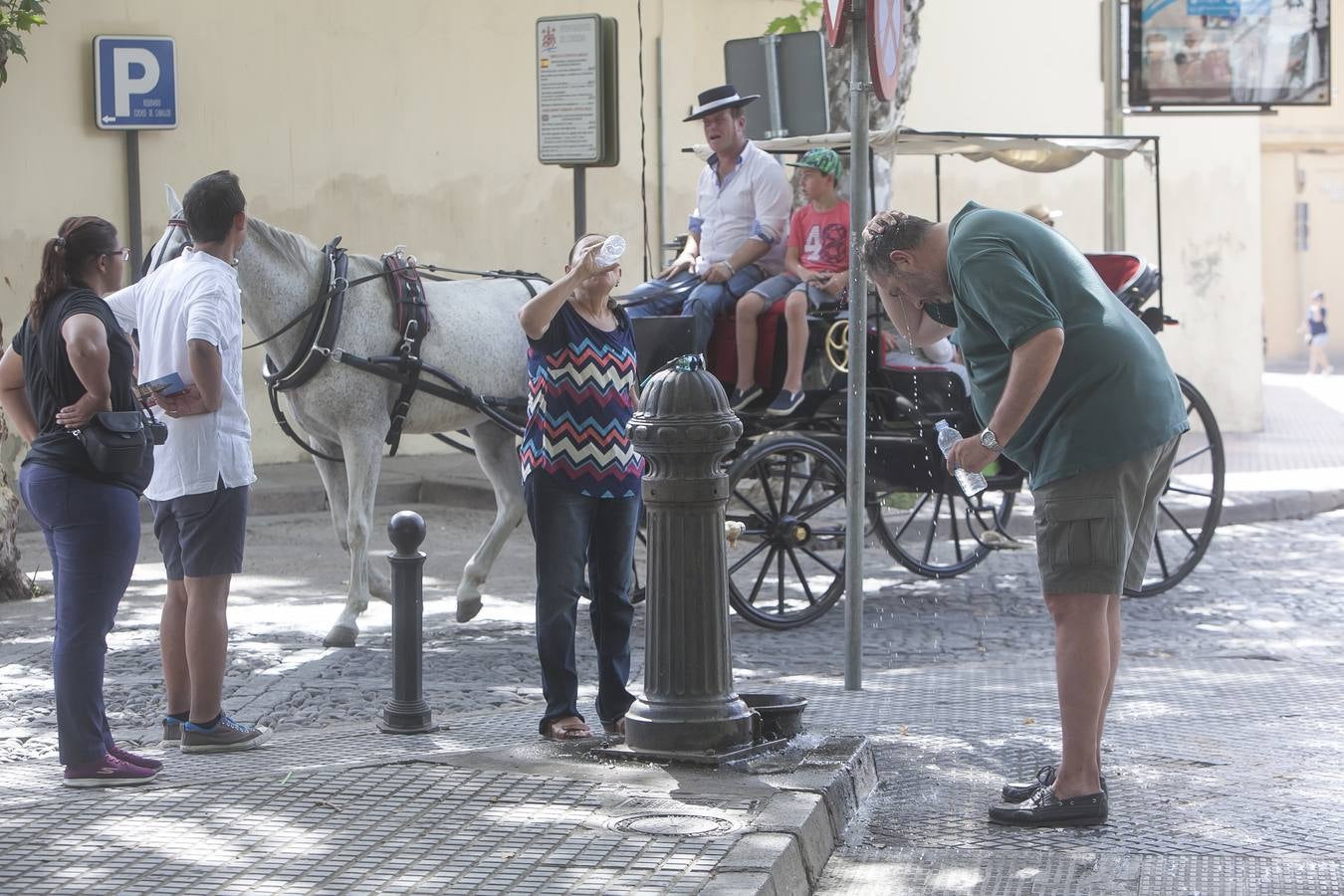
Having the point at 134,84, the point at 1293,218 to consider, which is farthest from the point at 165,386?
the point at 1293,218

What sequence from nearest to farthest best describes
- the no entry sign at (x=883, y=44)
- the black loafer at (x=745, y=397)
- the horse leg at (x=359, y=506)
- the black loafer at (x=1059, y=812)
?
the black loafer at (x=1059, y=812)
the no entry sign at (x=883, y=44)
the horse leg at (x=359, y=506)
the black loafer at (x=745, y=397)

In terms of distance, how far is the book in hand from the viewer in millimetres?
5648

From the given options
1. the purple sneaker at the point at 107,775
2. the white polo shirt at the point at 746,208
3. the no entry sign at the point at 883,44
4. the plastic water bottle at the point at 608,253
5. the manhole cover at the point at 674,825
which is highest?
the no entry sign at the point at 883,44

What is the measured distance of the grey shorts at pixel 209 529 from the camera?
18.7ft

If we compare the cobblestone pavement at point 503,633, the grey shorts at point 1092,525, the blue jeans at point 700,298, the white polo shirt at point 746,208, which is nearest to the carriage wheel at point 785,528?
the cobblestone pavement at point 503,633

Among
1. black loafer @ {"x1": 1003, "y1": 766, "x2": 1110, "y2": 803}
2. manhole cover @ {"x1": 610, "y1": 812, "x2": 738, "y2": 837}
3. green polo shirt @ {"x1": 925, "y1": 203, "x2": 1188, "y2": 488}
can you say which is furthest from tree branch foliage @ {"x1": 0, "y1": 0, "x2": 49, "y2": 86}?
black loafer @ {"x1": 1003, "y1": 766, "x2": 1110, "y2": 803}

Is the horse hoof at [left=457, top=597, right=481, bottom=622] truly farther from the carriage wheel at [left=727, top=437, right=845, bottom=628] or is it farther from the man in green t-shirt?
the man in green t-shirt

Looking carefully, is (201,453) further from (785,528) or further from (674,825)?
(785,528)

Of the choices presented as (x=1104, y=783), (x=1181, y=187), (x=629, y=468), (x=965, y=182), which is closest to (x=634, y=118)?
(x=965, y=182)

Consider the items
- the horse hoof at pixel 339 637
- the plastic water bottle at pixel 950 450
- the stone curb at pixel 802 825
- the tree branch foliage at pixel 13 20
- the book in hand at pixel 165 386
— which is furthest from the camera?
the tree branch foliage at pixel 13 20

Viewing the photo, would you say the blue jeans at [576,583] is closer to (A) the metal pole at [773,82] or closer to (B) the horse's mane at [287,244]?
(B) the horse's mane at [287,244]

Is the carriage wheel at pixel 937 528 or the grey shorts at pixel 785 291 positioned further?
the carriage wheel at pixel 937 528

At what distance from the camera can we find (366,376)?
8.30 m

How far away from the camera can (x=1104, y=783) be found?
5246mm
